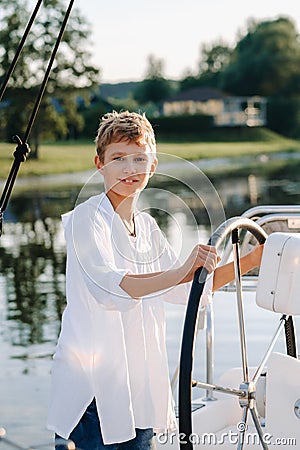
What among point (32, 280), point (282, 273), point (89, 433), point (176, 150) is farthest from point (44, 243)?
point (176, 150)

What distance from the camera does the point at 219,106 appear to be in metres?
78.4

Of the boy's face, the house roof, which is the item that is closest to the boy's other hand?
the boy's face

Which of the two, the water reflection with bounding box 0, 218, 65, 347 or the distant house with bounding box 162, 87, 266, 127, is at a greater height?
the distant house with bounding box 162, 87, 266, 127

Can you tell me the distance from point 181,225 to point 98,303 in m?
0.27

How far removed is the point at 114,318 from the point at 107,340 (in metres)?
0.05

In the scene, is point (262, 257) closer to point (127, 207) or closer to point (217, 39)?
point (127, 207)

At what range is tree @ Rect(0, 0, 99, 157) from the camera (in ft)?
160

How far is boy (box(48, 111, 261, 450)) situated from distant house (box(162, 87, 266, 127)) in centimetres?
7003

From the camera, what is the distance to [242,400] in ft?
9.15

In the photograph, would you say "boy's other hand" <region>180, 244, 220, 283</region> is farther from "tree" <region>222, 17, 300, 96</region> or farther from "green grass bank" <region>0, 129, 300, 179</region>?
"tree" <region>222, 17, 300, 96</region>

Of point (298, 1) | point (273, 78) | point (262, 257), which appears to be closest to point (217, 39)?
point (298, 1)

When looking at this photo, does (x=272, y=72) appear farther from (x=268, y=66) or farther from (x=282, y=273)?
(x=282, y=273)

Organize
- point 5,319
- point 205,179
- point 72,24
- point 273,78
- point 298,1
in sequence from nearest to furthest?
point 205,179
point 5,319
point 72,24
point 273,78
point 298,1

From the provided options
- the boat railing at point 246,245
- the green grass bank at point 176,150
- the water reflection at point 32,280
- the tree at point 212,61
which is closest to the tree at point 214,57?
the tree at point 212,61
